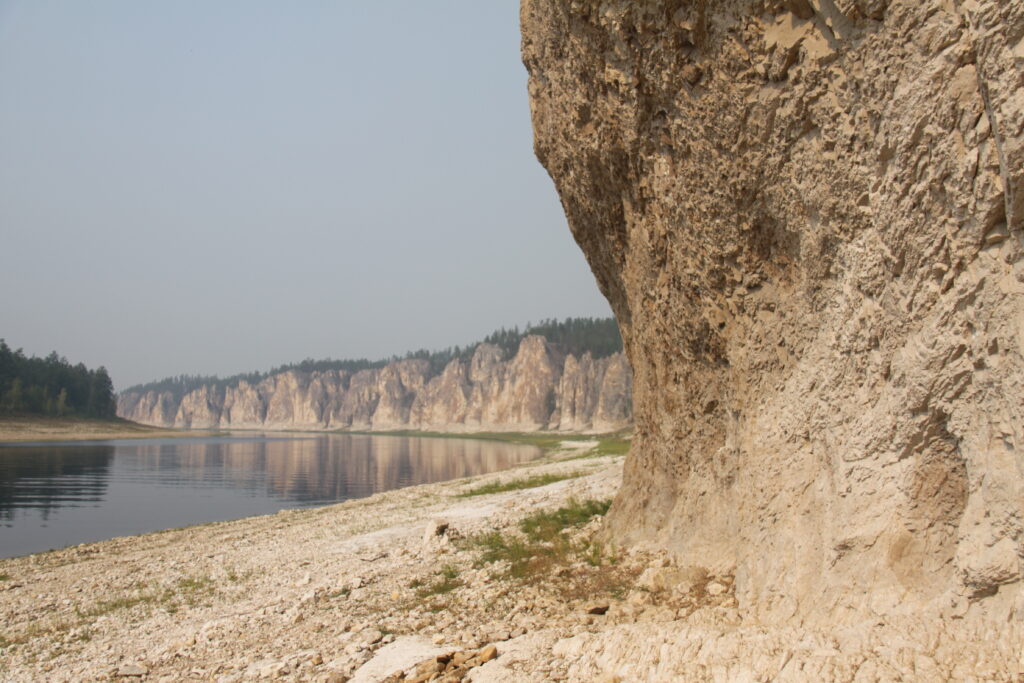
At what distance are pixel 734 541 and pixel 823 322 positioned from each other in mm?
2680

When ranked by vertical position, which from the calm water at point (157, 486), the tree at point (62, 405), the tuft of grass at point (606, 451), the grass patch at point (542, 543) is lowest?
the calm water at point (157, 486)

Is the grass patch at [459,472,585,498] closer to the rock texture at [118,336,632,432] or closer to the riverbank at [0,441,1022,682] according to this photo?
the riverbank at [0,441,1022,682]

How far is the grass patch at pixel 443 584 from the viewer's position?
31.6 ft

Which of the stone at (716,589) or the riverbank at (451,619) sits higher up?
the stone at (716,589)

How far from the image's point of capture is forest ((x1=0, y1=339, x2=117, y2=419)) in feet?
334

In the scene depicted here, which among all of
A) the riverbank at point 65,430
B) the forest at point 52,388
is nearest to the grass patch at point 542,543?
the riverbank at point 65,430

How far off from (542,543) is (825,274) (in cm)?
667

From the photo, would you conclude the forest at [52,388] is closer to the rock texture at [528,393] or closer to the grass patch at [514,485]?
the rock texture at [528,393]

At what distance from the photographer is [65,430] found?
102 metres

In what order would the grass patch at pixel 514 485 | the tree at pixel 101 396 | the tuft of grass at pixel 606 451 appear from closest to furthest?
the grass patch at pixel 514 485, the tuft of grass at pixel 606 451, the tree at pixel 101 396

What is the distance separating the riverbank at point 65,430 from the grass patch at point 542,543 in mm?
91572

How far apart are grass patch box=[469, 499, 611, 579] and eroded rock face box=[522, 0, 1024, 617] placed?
4.61 ft

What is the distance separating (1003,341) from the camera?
4508 millimetres

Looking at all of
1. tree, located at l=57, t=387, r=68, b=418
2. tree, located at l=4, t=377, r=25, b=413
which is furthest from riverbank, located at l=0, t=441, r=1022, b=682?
tree, located at l=57, t=387, r=68, b=418
